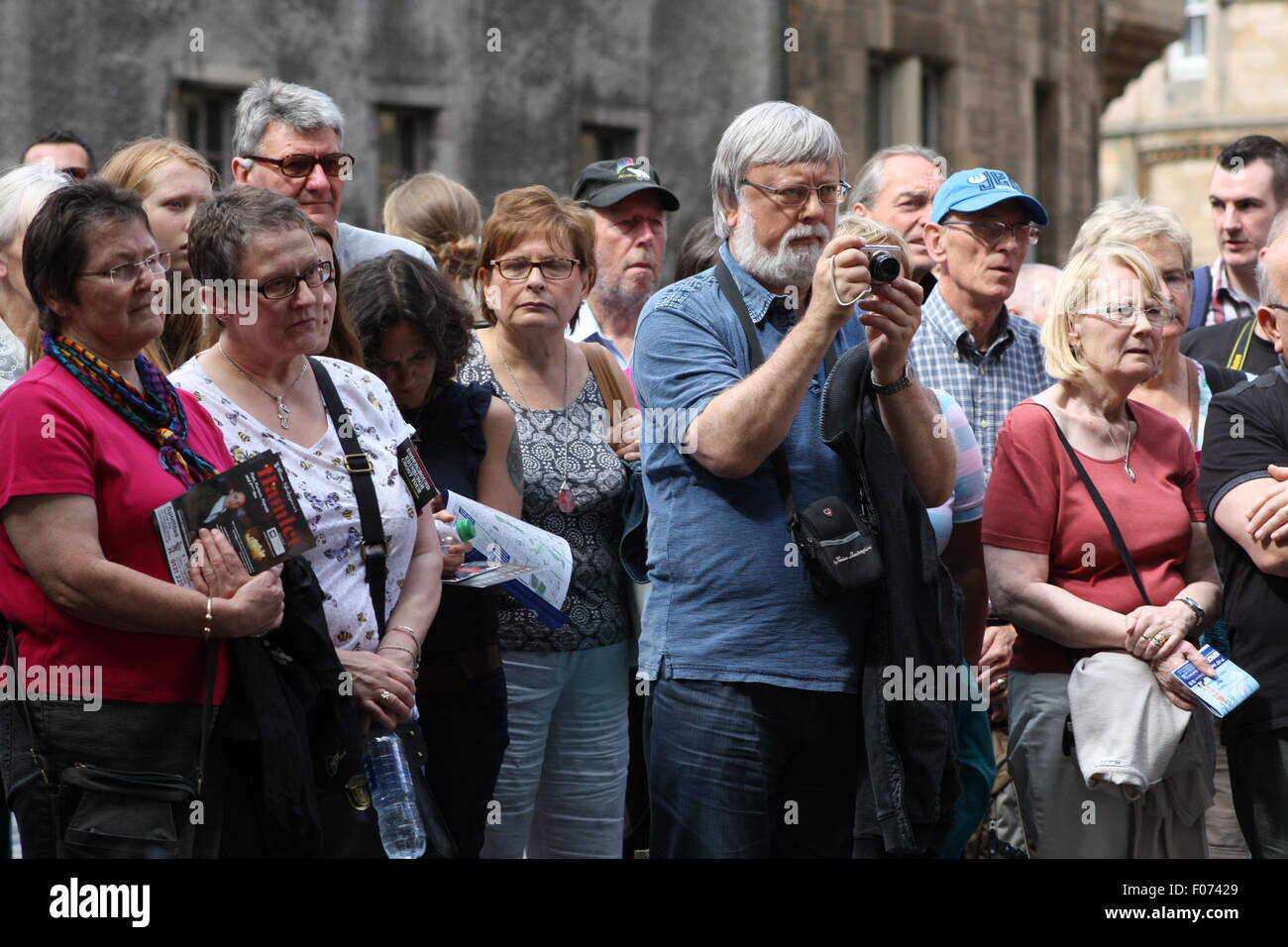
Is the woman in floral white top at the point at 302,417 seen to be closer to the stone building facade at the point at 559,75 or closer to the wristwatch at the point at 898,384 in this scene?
the wristwatch at the point at 898,384

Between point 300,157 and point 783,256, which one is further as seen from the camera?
point 300,157

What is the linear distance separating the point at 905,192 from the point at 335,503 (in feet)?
Result: 11.5

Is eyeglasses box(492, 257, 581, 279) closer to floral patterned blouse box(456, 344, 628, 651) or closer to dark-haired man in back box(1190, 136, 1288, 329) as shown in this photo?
floral patterned blouse box(456, 344, 628, 651)

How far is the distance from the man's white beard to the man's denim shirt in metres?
0.14

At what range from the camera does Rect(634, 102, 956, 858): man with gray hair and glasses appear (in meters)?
4.36

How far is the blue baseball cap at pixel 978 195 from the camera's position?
6301 millimetres

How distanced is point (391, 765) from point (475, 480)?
45.6 inches

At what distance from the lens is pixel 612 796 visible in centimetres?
571

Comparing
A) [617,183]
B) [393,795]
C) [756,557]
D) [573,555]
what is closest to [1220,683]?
[756,557]

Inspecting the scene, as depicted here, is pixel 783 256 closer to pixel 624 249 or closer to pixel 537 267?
pixel 537 267

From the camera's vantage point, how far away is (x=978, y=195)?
632 cm

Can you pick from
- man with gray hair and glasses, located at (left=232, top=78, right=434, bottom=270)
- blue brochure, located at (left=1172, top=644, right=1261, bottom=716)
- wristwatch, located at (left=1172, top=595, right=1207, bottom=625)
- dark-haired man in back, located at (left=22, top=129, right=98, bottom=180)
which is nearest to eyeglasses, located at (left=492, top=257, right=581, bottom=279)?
man with gray hair and glasses, located at (left=232, top=78, right=434, bottom=270)

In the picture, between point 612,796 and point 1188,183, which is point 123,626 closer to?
point 612,796
